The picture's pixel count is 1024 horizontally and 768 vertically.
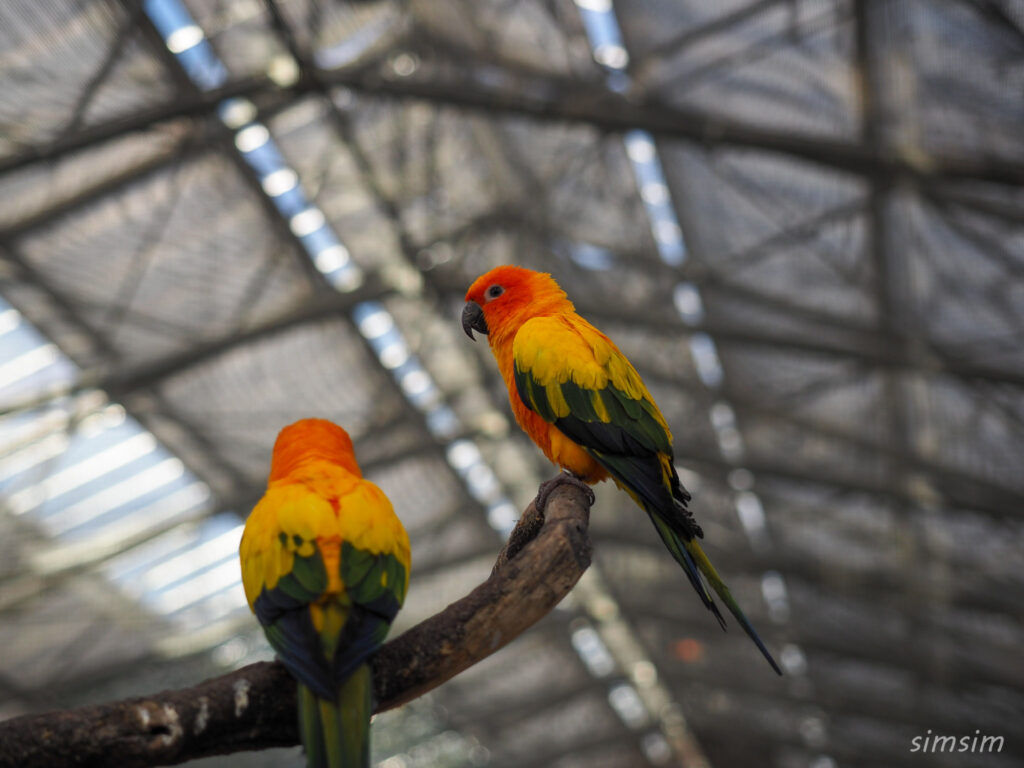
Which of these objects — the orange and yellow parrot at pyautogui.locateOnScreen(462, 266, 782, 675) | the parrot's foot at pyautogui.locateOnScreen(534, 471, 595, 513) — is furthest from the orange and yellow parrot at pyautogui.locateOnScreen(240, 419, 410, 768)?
the orange and yellow parrot at pyautogui.locateOnScreen(462, 266, 782, 675)

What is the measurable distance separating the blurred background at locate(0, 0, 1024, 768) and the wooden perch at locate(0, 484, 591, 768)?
3.59m

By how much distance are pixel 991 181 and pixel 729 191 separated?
7.10 feet

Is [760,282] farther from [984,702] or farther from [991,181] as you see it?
[984,702]

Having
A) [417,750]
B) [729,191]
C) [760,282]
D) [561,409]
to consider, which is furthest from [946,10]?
[417,750]

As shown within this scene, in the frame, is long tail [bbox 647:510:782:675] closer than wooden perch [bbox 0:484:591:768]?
No

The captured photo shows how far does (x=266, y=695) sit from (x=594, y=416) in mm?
1543

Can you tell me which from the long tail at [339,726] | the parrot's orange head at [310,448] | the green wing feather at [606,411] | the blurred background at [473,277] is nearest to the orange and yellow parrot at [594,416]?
the green wing feather at [606,411]

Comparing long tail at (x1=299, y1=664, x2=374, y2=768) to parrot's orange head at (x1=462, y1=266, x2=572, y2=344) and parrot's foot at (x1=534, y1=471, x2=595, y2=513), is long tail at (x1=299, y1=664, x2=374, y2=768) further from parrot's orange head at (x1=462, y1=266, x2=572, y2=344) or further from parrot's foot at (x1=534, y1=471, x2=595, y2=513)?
parrot's orange head at (x1=462, y1=266, x2=572, y2=344)

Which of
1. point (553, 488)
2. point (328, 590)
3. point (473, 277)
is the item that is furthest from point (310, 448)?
point (473, 277)

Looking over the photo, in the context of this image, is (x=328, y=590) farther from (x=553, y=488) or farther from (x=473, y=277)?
(x=473, y=277)

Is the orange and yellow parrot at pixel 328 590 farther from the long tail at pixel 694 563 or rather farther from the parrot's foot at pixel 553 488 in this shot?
the long tail at pixel 694 563

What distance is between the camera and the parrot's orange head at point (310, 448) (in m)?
2.84

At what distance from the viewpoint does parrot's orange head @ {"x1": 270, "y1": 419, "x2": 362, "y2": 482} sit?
2842 millimetres

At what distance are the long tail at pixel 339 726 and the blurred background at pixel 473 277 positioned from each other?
3.77m
